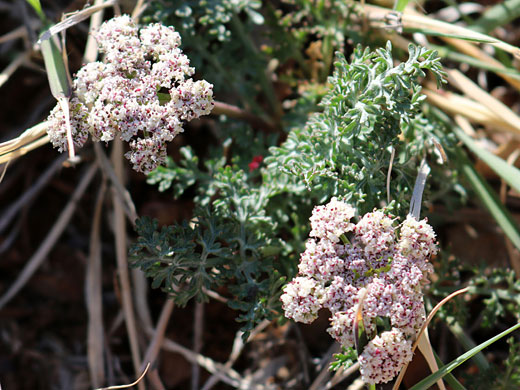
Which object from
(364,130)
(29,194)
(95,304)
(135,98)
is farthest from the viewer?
(29,194)

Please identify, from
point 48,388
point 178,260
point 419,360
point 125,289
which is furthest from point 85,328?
point 419,360

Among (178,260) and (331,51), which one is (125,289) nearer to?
(178,260)

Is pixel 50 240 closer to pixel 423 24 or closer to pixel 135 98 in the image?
pixel 135 98

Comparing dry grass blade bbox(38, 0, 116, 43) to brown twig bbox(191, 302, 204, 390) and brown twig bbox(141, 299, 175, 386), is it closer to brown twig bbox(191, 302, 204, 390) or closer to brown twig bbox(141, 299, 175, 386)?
brown twig bbox(141, 299, 175, 386)

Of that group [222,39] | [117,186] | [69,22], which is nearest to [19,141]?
[69,22]

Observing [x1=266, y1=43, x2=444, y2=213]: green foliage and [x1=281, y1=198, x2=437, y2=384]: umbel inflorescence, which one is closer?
[x1=281, y1=198, x2=437, y2=384]: umbel inflorescence

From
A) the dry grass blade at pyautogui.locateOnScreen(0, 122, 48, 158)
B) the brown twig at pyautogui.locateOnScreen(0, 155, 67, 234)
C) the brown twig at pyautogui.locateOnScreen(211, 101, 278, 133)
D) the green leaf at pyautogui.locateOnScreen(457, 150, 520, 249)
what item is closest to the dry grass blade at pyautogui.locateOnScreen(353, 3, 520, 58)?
the green leaf at pyautogui.locateOnScreen(457, 150, 520, 249)
